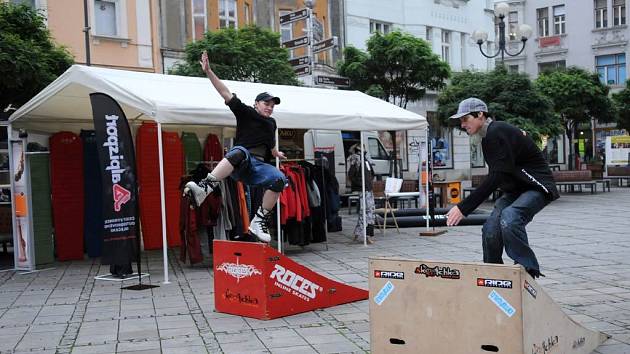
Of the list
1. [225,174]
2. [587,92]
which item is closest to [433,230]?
[225,174]

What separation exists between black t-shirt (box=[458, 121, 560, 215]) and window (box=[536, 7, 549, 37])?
46.2 meters

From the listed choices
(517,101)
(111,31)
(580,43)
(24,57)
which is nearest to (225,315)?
(24,57)

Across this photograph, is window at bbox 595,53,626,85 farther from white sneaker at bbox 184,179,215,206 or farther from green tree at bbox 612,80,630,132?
white sneaker at bbox 184,179,215,206

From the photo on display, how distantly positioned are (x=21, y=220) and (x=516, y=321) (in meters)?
8.03

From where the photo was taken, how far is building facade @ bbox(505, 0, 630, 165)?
144 feet

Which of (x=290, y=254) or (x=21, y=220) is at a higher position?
(x=21, y=220)

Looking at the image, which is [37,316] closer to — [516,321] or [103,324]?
[103,324]

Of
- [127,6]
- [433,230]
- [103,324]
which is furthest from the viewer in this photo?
[127,6]

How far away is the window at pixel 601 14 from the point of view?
45.0 metres

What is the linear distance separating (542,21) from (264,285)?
1842 inches

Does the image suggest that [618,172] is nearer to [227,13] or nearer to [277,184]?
[227,13]

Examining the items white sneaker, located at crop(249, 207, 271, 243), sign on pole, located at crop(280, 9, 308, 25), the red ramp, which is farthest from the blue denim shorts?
sign on pole, located at crop(280, 9, 308, 25)

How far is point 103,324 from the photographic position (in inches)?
246

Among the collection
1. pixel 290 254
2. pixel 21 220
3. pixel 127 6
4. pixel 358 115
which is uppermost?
pixel 127 6
